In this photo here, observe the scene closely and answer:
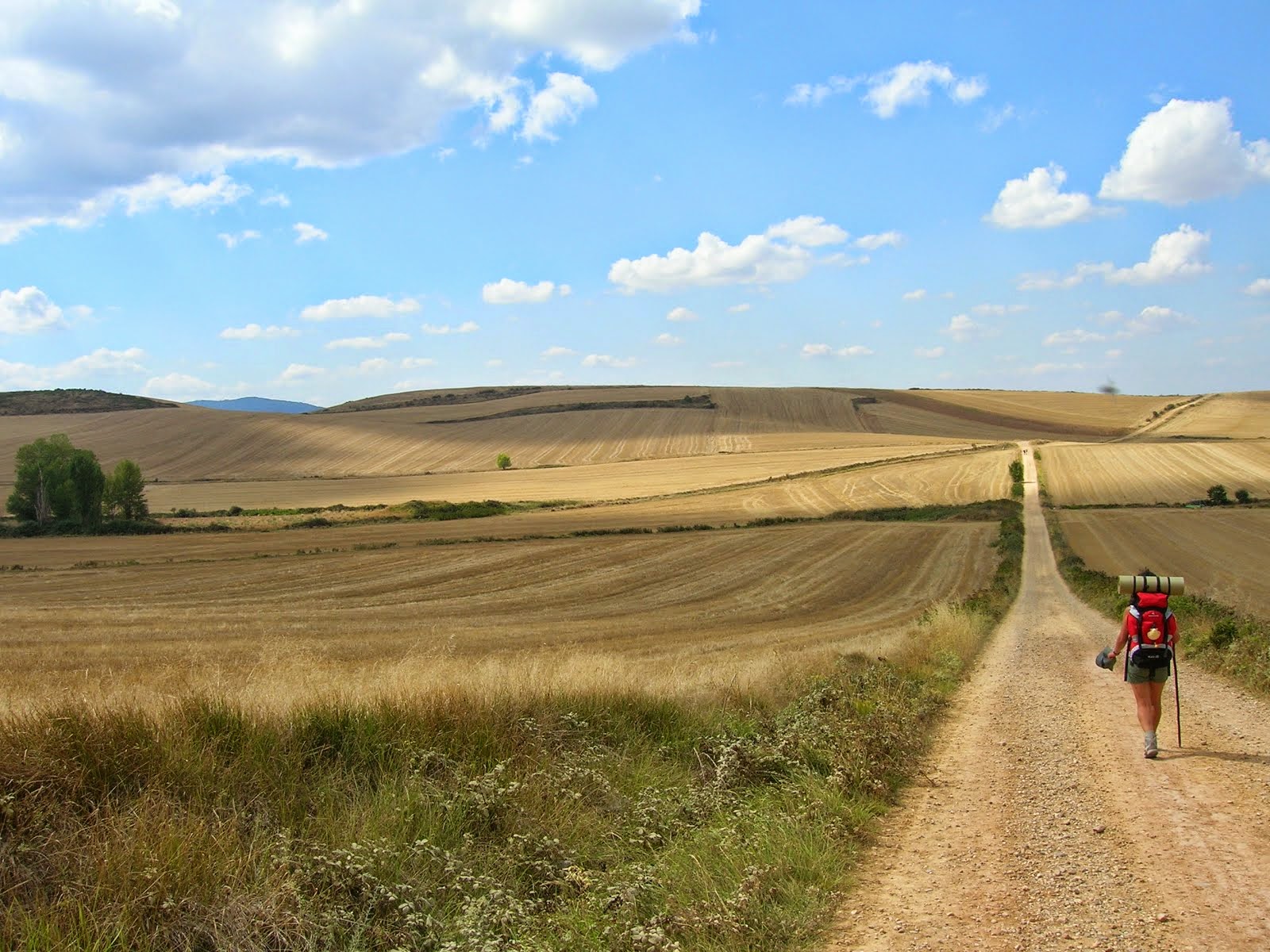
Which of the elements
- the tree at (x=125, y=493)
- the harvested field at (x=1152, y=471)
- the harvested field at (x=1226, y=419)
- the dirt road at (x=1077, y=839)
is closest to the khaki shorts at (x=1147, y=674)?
the dirt road at (x=1077, y=839)

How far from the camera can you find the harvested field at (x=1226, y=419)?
107 meters

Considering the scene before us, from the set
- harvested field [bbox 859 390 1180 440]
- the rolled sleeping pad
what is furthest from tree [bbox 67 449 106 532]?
harvested field [bbox 859 390 1180 440]

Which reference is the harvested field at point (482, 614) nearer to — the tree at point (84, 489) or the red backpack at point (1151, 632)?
Answer: the red backpack at point (1151, 632)

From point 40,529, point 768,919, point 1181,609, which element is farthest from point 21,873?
point 40,529

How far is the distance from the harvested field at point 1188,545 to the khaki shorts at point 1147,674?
15946mm

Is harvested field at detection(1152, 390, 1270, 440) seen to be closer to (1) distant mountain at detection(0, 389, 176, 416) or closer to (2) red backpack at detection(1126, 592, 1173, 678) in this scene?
(2) red backpack at detection(1126, 592, 1173, 678)

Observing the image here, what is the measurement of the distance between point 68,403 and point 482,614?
13608 centimetres

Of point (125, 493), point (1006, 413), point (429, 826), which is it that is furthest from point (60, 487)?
point (1006, 413)

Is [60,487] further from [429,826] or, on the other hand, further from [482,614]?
[429,826]

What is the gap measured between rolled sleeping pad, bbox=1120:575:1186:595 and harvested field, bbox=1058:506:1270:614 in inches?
618

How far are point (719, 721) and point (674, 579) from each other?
82.8 ft

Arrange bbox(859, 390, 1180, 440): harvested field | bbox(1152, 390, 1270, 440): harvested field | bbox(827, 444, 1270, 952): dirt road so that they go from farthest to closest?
1. bbox(859, 390, 1180, 440): harvested field
2. bbox(1152, 390, 1270, 440): harvested field
3. bbox(827, 444, 1270, 952): dirt road

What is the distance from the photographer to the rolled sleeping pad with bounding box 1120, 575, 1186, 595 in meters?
9.52

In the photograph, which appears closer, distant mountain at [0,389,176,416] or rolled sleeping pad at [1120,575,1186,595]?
rolled sleeping pad at [1120,575,1186,595]
